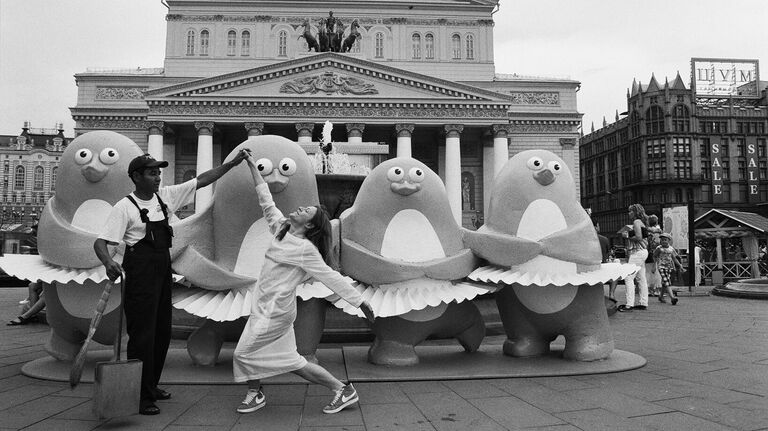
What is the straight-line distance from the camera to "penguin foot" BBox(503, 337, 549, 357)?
5.39 meters

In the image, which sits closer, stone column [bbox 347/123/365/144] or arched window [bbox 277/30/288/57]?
stone column [bbox 347/123/365/144]

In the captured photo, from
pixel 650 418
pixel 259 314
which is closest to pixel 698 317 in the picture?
pixel 650 418

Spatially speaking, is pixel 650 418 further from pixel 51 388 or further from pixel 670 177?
pixel 670 177

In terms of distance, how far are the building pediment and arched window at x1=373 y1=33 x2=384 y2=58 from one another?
8.67 meters

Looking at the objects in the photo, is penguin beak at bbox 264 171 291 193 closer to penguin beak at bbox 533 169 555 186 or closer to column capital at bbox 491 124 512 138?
penguin beak at bbox 533 169 555 186

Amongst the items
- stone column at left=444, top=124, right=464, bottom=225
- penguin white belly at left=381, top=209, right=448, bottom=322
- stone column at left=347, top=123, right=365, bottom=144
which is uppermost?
stone column at left=347, top=123, right=365, bottom=144

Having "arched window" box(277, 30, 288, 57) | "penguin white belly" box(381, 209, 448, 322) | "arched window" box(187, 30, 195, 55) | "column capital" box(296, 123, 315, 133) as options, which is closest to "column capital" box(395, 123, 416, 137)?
"column capital" box(296, 123, 315, 133)

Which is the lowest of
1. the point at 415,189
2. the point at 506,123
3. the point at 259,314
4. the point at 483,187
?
the point at 259,314

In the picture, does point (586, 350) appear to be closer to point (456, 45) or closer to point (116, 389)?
point (116, 389)

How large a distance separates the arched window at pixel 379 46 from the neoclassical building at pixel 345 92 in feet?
0.24

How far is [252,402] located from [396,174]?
233 cm

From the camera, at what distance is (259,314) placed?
370 centimetres

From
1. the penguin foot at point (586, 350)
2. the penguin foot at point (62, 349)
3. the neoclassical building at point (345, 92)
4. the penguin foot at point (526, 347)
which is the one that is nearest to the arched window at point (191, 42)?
the neoclassical building at point (345, 92)

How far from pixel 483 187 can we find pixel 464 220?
3.05 metres
